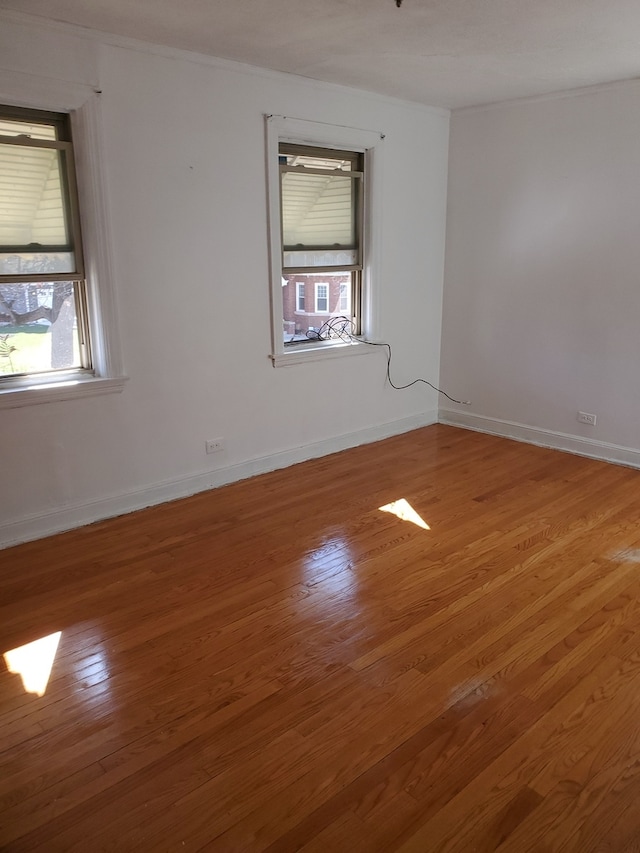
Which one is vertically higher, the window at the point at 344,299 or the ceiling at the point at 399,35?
the ceiling at the point at 399,35

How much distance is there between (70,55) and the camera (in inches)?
127

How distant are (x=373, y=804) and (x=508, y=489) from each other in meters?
2.70

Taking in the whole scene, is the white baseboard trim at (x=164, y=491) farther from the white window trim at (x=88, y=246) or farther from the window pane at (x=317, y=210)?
the window pane at (x=317, y=210)

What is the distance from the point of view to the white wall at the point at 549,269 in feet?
14.6

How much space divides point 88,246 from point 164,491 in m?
1.52

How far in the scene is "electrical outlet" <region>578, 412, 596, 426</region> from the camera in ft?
15.8

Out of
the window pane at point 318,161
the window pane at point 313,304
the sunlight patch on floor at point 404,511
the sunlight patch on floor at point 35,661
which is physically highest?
the window pane at point 318,161

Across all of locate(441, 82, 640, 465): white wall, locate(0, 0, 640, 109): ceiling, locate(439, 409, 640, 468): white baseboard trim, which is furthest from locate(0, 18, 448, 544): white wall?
locate(439, 409, 640, 468): white baseboard trim

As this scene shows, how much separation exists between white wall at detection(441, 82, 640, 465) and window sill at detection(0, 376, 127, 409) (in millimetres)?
3067

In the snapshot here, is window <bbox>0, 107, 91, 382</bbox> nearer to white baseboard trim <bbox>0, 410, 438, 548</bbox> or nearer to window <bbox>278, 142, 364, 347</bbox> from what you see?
white baseboard trim <bbox>0, 410, 438, 548</bbox>

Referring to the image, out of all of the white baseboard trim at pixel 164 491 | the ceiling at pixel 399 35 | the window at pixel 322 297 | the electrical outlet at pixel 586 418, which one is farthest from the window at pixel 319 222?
the electrical outlet at pixel 586 418

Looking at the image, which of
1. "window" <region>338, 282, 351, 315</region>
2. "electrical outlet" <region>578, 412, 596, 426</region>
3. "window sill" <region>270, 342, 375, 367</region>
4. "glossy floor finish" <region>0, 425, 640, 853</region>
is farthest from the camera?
"window" <region>338, 282, 351, 315</region>

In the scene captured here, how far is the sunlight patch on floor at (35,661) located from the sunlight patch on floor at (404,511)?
196 centimetres

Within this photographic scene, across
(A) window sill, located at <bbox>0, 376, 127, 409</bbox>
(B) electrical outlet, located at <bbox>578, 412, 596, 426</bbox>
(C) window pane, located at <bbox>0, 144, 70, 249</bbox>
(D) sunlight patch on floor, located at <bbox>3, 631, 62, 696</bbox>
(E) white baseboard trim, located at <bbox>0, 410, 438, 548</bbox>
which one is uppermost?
(C) window pane, located at <bbox>0, 144, 70, 249</bbox>
